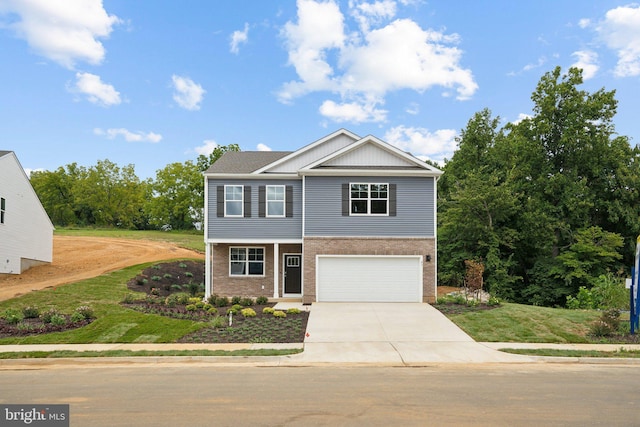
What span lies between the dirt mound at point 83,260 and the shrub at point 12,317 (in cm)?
288

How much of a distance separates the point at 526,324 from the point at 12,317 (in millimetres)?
16183

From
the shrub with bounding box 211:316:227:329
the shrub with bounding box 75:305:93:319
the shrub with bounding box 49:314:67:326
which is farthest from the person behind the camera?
the shrub with bounding box 75:305:93:319

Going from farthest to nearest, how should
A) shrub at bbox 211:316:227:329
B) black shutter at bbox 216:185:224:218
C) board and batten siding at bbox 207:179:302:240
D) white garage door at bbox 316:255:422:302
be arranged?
1. black shutter at bbox 216:185:224:218
2. board and batten siding at bbox 207:179:302:240
3. white garage door at bbox 316:255:422:302
4. shrub at bbox 211:316:227:329

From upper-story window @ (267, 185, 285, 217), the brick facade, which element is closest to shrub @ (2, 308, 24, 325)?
upper-story window @ (267, 185, 285, 217)

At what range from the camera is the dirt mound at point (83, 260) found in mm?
21514

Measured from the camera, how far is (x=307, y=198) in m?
20.2

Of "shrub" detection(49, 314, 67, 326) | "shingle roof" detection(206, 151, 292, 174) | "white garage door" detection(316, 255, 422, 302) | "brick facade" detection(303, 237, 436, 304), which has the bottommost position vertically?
"shrub" detection(49, 314, 67, 326)

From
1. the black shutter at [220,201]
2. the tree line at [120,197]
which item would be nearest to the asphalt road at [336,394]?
the black shutter at [220,201]

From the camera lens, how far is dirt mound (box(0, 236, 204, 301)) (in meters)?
21.5

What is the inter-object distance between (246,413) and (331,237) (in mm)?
13365

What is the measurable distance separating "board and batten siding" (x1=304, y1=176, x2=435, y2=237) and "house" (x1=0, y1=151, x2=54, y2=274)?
15.6 m

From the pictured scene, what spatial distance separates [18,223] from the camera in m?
24.4

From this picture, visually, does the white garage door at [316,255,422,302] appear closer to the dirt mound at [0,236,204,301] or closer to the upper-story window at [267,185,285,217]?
the upper-story window at [267,185,285,217]

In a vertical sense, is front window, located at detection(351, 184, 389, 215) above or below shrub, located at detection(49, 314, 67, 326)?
above
